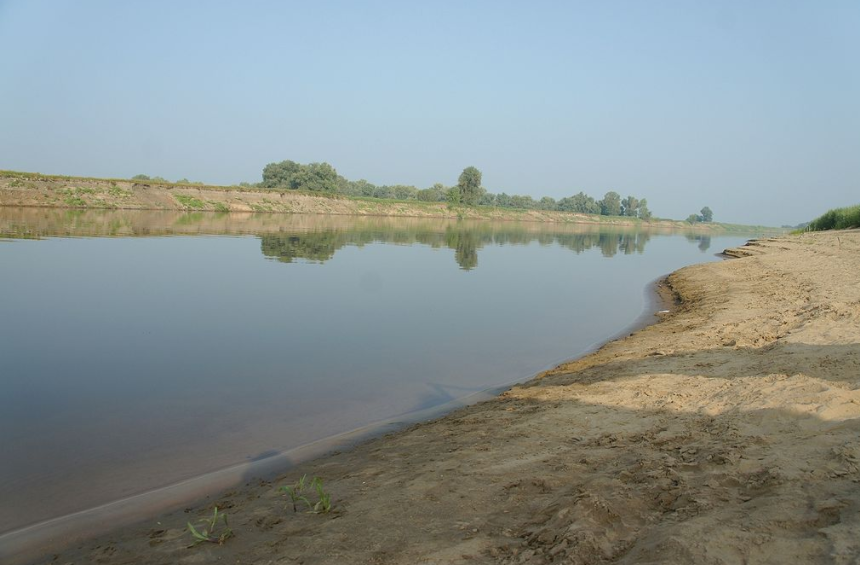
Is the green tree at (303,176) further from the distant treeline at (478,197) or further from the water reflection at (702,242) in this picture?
the water reflection at (702,242)

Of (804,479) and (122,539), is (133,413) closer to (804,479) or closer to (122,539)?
(122,539)

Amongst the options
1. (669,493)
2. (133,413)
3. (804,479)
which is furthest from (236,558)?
(133,413)

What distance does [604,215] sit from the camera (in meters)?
179

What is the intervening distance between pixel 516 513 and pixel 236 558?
192 cm

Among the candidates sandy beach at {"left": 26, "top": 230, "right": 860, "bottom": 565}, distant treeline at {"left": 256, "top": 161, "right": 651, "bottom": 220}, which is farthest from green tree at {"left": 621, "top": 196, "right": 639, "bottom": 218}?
sandy beach at {"left": 26, "top": 230, "right": 860, "bottom": 565}

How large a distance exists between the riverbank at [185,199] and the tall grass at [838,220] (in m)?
67.6

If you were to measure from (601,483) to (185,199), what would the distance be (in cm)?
7877

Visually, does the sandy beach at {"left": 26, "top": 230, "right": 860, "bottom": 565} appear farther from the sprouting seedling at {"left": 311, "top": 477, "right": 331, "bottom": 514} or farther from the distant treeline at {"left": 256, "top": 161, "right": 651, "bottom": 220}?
the distant treeline at {"left": 256, "top": 161, "right": 651, "bottom": 220}

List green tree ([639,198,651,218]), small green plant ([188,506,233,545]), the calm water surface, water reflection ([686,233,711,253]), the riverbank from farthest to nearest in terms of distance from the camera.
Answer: green tree ([639,198,651,218])
water reflection ([686,233,711,253])
the riverbank
the calm water surface
small green plant ([188,506,233,545])

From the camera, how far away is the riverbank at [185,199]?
5675 centimetres

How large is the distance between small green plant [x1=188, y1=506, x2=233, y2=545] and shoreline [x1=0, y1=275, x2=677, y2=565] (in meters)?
0.97

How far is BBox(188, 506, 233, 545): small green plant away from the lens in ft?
12.9

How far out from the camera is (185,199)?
73938mm

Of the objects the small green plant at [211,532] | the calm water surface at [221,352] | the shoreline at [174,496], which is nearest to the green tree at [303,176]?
the calm water surface at [221,352]
